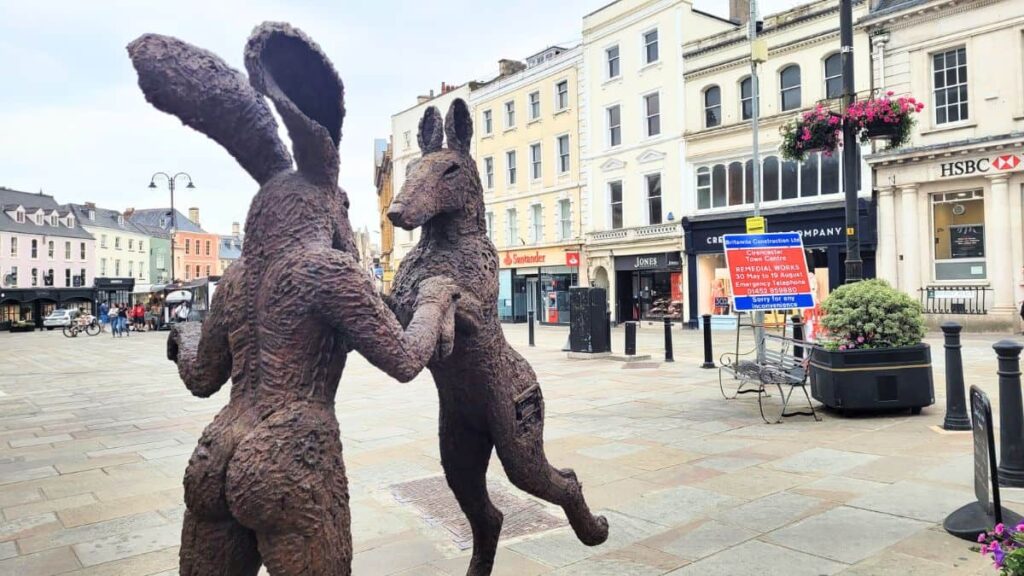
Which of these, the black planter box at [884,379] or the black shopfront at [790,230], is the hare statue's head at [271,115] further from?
the black shopfront at [790,230]

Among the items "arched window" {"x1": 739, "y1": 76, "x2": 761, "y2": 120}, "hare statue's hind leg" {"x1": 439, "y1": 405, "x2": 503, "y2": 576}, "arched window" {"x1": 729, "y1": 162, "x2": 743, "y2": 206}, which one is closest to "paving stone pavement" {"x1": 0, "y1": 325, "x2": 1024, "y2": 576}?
"hare statue's hind leg" {"x1": 439, "y1": 405, "x2": 503, "y2": 576}

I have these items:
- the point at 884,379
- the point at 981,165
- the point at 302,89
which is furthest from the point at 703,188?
the point at 302,89

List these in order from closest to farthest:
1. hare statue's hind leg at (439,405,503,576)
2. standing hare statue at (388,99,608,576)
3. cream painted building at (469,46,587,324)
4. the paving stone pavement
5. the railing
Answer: standing hare statue at (388,99,608,576)
hare statue's hind leg at (439,405,503,576)
the paving stone pavement
the railing
cream painted building at (469,46,587,324)

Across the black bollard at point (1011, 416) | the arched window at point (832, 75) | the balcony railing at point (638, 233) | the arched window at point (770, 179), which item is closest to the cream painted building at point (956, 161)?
the arched window at point (832, 75)

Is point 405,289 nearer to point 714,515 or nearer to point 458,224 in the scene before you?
point 458,224

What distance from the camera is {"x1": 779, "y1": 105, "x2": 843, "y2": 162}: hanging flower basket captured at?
336 inches

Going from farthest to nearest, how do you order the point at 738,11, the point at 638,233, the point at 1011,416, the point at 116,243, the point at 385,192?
1. the point at 116,243
2. the point at 385,192
3. the point at 738,11
4. the point at 638,233
5. the point at 1011,416

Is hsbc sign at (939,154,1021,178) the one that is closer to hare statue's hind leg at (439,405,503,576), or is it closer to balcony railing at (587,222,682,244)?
balcony railing at (587,222,682,244)

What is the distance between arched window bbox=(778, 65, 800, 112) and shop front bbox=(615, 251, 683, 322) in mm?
6134

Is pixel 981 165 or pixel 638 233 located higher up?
pixel 981 165

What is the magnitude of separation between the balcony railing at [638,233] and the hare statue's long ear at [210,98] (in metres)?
23.0

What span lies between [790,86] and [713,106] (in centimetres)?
272

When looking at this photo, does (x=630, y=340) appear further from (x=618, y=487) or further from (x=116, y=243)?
(x=116, y=243)

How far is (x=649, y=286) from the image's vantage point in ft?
84.3
